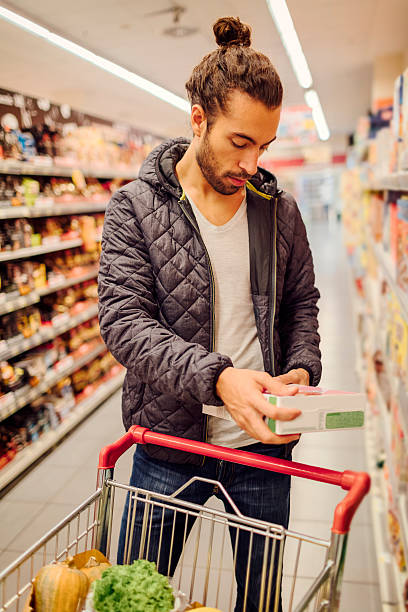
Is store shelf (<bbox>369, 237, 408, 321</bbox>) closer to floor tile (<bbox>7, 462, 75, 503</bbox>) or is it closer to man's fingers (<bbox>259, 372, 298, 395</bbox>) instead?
man's fingers (<bbox>259, 372, 298, 395</bbox>)

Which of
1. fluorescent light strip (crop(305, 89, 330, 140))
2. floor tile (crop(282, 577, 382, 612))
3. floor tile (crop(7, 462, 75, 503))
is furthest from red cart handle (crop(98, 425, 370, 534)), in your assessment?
fluorescent light strip (crop(305, 89, 330, 140))

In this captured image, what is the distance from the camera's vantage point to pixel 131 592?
0.95 metres

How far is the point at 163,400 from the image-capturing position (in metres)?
1.38

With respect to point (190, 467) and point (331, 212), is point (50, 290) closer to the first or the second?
point (190, 467)

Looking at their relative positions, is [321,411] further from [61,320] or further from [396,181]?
[61,320]

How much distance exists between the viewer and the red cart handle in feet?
3.22

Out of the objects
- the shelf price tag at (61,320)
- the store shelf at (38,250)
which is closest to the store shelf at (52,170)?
the store shelf at (38,250)

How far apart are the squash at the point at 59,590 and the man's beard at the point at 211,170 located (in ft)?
3.01

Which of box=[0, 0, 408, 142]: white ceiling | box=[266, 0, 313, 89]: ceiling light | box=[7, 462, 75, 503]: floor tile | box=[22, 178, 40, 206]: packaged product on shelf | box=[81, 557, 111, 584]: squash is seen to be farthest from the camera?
box=[0, 0, 408, 142]: white ceiling

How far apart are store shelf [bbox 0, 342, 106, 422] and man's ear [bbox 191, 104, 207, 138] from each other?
272 centimetres

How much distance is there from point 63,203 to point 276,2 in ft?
7.70

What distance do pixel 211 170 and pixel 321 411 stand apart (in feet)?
2.20

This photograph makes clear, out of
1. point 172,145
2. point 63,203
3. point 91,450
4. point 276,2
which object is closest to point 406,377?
point 172,145

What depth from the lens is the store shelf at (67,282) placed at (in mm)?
4121
